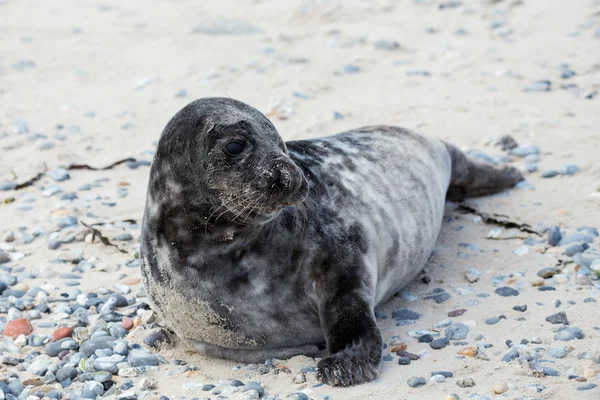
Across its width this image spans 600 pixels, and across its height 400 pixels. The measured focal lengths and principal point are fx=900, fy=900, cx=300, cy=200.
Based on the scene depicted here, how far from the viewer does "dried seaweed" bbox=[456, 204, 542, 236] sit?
466cm

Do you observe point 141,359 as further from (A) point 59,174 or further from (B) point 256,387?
(A) point 59,174

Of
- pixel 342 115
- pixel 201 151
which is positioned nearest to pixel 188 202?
pixel 201 151

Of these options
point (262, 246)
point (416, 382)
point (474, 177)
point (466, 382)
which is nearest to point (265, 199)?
point (262, 246)

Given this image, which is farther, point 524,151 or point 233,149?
point 524,151

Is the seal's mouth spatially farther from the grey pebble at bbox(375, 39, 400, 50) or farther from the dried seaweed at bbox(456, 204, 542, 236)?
the grey pebble at bbox(375, 39, 400, 50)

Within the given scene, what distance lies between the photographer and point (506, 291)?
156 inches

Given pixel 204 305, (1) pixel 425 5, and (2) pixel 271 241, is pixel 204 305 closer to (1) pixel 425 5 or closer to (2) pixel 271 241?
(2) pixel 271 241

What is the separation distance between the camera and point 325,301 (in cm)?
350

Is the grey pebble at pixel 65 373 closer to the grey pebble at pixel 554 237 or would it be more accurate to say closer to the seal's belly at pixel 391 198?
the seal's belly at pixel 391 198

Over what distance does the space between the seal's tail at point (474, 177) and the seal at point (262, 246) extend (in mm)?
1137

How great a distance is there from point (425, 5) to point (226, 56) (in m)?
2.40

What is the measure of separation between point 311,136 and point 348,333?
9.49 feet

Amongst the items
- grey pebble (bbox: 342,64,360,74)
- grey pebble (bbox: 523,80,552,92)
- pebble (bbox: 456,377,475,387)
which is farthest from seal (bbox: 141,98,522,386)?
grey pebble (bbox: 342,64,360,74)

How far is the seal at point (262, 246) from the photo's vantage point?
321cm
